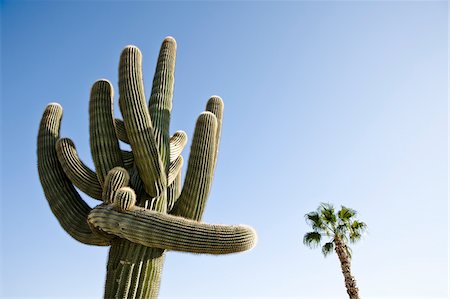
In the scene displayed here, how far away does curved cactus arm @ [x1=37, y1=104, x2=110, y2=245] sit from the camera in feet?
22.8

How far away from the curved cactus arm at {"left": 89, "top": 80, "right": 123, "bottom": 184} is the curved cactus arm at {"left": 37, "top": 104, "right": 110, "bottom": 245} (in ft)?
2.58

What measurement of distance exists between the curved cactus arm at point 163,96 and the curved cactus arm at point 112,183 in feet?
3.09

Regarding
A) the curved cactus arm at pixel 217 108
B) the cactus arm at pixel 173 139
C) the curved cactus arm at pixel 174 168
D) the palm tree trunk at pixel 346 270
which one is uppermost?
the curved cactus arm at pixel 217 108

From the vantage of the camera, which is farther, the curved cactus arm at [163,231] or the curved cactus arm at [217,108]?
the curved cactus arm at [217,108]

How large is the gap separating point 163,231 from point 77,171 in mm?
2095

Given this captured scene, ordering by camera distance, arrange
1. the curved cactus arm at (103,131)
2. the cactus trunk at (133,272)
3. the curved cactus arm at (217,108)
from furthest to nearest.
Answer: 1. the curved cactus arm at (217,108)
2. the curved cactus arm at (103,131)
3. the cactus trunk at (133,272)

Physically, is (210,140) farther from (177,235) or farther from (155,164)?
(177,235)

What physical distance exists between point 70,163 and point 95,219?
1428 mm

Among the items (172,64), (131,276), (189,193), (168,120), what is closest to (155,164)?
(189,193)

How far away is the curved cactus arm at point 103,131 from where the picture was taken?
6.88 m

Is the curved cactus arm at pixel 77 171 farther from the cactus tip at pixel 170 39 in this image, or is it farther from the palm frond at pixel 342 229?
the palm frond at pixel 342 229

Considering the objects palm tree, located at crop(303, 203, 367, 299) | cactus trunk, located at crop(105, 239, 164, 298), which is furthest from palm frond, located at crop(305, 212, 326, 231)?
cactus trunk, located at crop(105, 239, 164, 298)

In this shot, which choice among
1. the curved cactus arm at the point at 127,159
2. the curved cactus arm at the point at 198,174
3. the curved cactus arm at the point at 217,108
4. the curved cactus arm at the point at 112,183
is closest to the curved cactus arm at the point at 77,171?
the curved cactus arm at the point at 127,159

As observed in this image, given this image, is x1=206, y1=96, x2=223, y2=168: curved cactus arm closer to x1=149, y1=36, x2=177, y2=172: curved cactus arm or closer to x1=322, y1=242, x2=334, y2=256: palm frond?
x1=149, y1=36, x2=177, y2=172: curved cactus arm
